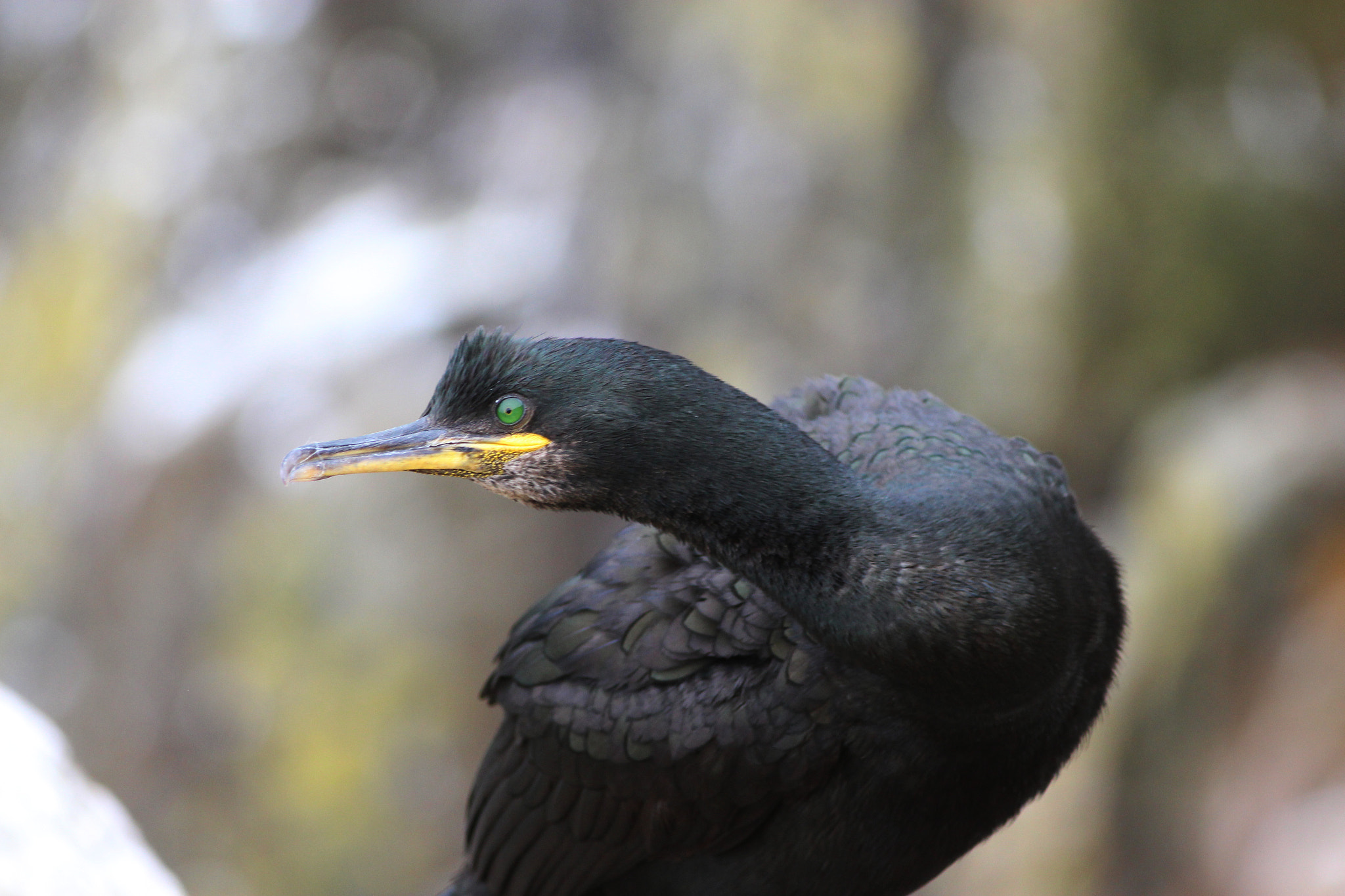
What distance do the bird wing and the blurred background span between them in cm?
320

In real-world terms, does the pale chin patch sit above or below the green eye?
below

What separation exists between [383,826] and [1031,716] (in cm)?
452

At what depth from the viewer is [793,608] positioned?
2586mm

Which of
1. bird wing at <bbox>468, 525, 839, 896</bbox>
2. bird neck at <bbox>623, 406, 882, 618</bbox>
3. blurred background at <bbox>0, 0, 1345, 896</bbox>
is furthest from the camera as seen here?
blurred background at <bbox>0, 0, 1345, 896</bbox>

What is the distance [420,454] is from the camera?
2.62 m

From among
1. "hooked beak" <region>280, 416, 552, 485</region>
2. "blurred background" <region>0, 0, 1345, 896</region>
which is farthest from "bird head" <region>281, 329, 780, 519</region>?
"blurred background" <region>0, 0, 1345, 896</region>

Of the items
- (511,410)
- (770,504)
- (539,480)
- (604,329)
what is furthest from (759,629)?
(604,329)

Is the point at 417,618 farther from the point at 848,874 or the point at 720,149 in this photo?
the point at 848,874

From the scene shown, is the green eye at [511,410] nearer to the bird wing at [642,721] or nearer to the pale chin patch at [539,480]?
the pale chin patch at [539,480]

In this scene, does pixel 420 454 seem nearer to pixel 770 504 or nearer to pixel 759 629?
pixel 770 504

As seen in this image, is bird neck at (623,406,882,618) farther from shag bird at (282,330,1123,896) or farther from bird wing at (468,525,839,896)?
bird wing at (468,525,839,896)

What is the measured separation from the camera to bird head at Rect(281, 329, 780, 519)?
2539mm

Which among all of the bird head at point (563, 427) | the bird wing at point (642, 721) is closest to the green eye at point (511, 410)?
the bird head at point (563, 427)

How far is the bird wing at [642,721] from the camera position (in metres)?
2.90
